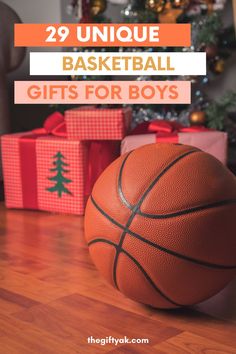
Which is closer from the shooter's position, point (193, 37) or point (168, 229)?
point (168, 229)

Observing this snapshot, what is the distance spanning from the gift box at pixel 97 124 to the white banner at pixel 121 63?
19.8 inches

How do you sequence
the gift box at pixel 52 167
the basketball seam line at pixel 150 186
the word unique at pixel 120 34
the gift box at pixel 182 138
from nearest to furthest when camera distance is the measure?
the basketball seam line at pixel 150 186
the gift box at pixel 182 138
the gift box at pixel 52 167
the word unique at pixel 120 34

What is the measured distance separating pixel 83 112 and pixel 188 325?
157 cm

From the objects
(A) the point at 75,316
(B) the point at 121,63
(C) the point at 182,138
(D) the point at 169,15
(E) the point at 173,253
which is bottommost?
(A) the point at 75,316

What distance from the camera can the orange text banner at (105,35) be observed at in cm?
338

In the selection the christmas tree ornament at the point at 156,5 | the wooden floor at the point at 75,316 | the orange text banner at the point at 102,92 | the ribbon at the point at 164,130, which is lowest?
the wooden floor at the point at 75,316

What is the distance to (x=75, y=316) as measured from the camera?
1.72m

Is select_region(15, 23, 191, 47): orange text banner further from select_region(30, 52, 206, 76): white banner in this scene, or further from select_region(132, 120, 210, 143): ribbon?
select_region(132, 120, 210, 143): ribbon

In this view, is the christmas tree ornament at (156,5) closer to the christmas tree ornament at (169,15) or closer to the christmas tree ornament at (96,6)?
the christmas tree ornament at (169,15)

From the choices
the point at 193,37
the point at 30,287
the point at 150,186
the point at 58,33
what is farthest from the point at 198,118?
the point at 150,186

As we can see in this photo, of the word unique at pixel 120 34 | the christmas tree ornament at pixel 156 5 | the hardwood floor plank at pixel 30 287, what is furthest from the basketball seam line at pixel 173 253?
the christmas tree ornament at pixel 156 5

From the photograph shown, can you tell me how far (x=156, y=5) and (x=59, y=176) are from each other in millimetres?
1218

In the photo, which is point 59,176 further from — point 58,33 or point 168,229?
point 168,229

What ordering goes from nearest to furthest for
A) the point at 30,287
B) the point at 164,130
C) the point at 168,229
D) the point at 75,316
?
the point at 168,229, the point at 75,316, the point at 30,287, the point at 164,130
